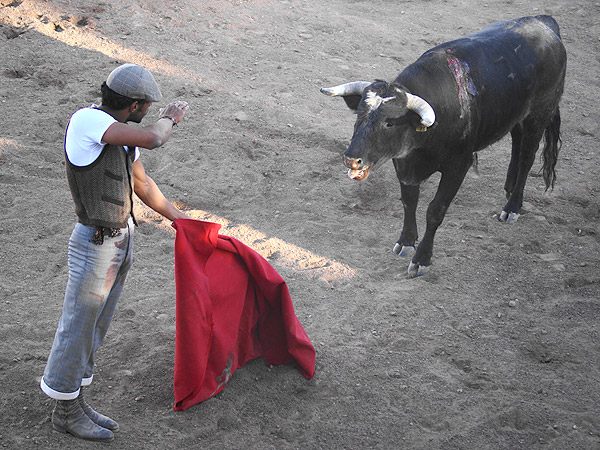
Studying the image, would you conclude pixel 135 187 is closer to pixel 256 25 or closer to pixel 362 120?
pixel 362 120

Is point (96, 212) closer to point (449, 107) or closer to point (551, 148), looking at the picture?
point (449, 107)

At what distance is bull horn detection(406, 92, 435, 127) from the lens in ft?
16.0

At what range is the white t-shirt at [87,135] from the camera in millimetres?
2947

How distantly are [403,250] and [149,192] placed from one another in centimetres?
289

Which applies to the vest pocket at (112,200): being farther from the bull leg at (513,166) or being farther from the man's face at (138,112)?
the bull leg at (513,166)

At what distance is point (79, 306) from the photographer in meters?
3.14

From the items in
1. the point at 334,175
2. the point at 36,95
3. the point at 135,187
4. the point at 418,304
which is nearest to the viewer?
the point at 135,187

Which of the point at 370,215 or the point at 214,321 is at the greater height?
the point at 214,321

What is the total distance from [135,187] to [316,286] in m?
2.14

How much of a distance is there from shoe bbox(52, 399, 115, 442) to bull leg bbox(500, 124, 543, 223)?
4.51 metres

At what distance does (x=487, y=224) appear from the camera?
6.35m

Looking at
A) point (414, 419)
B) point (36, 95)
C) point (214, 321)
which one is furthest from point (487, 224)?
point (36, 95)

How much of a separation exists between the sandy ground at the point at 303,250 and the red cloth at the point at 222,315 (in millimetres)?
138

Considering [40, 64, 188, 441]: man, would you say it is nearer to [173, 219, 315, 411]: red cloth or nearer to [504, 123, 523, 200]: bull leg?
[173, 219, 315, 411]: red cloth
